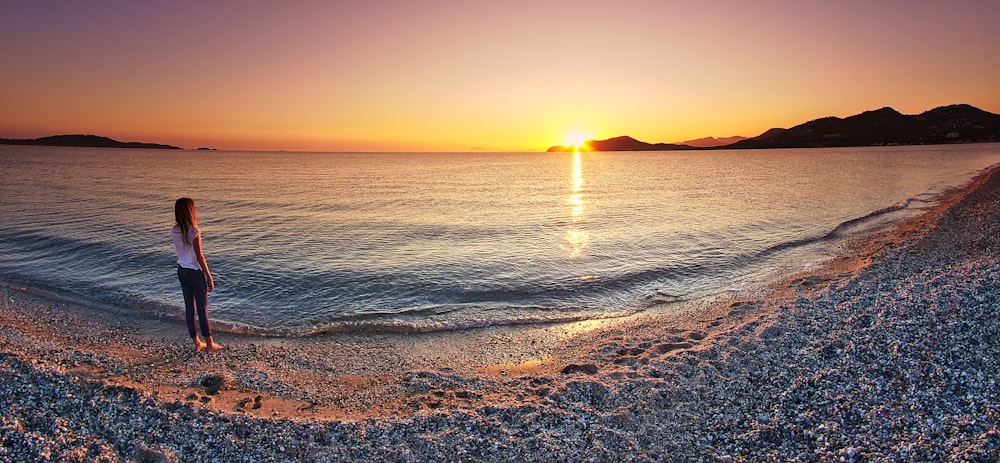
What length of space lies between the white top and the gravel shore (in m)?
2.12

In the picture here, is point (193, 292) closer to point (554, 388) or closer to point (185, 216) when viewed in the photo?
point (185, 216)

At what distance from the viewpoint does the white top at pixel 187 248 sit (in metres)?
9.72

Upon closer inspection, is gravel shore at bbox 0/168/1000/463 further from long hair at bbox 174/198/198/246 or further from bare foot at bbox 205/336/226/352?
long hair at bbox 174/198/198/246

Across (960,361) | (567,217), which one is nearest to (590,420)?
(960,361)

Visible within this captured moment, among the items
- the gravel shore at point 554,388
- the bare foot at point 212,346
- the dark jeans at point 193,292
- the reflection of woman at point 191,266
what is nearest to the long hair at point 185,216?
the reflection of woman at point 191,266

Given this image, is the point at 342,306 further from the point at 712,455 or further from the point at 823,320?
the point at 823,320

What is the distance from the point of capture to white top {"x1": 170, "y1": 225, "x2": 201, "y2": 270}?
383 inches

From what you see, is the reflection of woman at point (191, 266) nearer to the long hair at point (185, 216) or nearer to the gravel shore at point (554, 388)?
the long hair at point (185, 216)

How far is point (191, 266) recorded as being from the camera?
10086 mm

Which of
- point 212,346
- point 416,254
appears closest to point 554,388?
point 212,346

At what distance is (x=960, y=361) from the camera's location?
7.75 m

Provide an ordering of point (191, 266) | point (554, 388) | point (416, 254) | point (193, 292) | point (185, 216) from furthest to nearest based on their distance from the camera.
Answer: point (416, 254), point (193, 292), point (191, 266), point (185, 216), point (554, 388)

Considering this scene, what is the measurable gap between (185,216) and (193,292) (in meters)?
1.91

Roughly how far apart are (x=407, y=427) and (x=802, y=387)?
642cm
